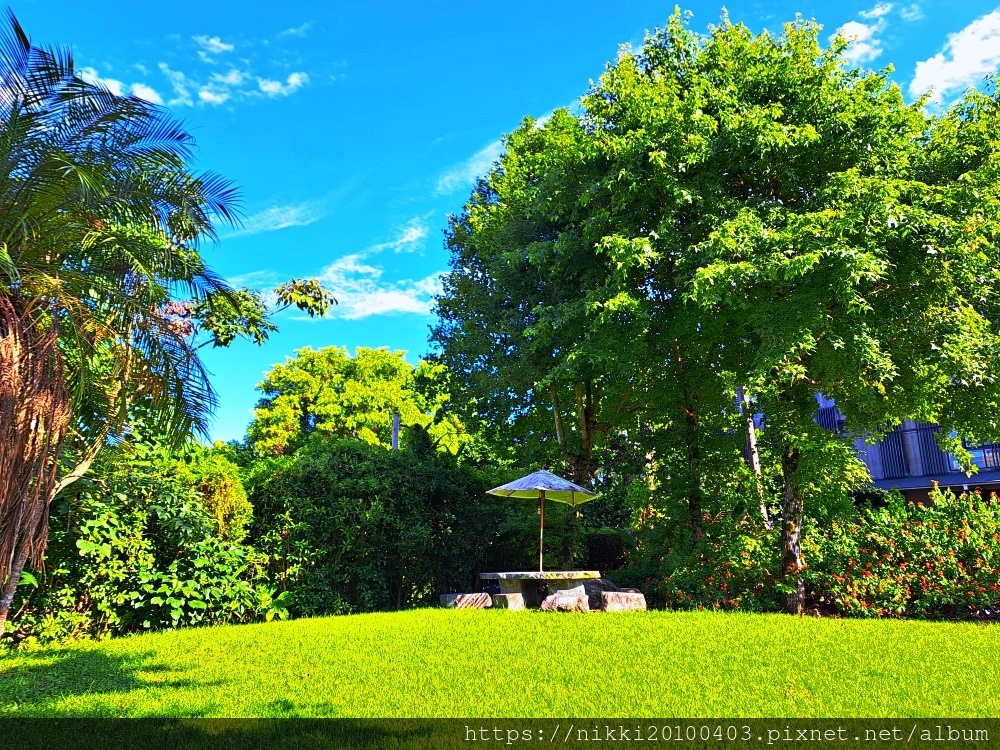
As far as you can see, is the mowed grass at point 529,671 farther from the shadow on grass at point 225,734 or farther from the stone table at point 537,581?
the stone table at point 537,581

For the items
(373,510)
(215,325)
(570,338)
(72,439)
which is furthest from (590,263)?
(72,439)

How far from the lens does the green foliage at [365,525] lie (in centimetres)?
1134

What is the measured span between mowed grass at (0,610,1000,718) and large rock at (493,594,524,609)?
198 cm

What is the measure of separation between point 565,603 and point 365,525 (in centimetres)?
387

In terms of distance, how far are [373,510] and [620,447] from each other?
9.40 metres

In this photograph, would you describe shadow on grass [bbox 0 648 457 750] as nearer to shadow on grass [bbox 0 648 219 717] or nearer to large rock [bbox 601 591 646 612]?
shadow on grass [bbox 0 648 219 717]

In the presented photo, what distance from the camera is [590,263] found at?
13430mm

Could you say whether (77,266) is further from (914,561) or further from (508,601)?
(914,561)

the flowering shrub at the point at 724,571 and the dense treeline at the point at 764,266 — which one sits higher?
the dense treeline at the point at 764,266

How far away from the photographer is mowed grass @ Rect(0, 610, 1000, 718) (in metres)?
5.08

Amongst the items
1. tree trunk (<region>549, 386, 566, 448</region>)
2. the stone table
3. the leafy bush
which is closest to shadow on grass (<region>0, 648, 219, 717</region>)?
the leafy bush

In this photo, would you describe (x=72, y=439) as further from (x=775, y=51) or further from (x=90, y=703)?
(x=775, y=51)

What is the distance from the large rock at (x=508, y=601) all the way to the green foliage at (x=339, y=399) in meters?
22.8

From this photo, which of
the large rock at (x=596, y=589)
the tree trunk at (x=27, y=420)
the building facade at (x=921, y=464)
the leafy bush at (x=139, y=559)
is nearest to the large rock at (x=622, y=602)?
the large rock at (x=596, y=589)
